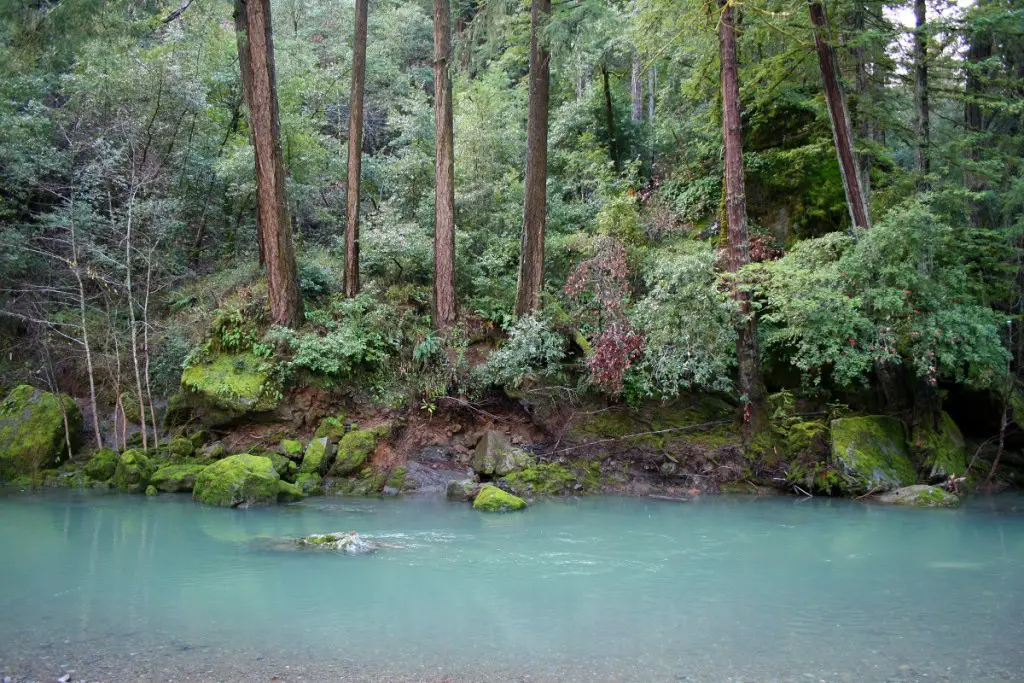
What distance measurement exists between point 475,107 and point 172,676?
1767cm

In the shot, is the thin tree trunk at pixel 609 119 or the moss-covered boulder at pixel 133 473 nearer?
the moss-covered boulder at pixel 133 473

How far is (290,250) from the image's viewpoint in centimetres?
1549

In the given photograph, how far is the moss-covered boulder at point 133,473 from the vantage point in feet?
45.3

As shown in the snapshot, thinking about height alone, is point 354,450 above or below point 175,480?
above

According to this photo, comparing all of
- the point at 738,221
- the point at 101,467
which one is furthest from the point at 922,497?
the point at 101,467

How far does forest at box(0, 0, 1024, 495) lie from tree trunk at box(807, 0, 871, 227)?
0.06 m

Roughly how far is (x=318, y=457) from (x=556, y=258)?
6939 mm

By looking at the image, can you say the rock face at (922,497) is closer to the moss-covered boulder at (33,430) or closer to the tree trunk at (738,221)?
the tree trunk at (738,221)

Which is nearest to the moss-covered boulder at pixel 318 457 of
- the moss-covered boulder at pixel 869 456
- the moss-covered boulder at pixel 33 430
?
the moss-covered boulder at pixel 33 430

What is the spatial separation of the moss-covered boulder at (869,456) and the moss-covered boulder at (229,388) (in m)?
10.8

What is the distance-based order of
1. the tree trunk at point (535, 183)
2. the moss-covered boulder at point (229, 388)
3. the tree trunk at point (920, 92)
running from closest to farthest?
the moss-covered boulder at point (229, 388) < the tree trunk at point (535, 183) < the tree trunk at point (920, 92)

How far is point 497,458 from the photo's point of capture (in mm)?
14133

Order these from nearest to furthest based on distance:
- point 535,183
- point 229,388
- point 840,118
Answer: point 840,118, point 229,388, point 535,183

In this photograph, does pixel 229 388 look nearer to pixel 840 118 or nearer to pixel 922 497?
pixel 922 497
